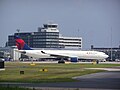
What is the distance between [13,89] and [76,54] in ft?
354

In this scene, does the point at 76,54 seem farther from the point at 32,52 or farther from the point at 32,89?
the point at 32,89

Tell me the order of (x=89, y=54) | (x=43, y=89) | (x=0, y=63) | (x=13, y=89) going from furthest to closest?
(x=89, y=54)
(x=0, y=63)
(x=43, y=89)
(x=13, y=89)

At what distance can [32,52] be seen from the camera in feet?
459

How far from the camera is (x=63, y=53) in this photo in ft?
449

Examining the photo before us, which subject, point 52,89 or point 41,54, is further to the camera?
point 41,54

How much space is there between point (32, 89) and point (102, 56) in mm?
108259

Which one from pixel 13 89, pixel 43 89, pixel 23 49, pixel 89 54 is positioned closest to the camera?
pixel 13 89

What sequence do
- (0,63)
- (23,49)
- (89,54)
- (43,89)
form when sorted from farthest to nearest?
(23,49) < (89,54) < (0,63) < (43,89)

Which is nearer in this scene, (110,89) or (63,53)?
(110,89)

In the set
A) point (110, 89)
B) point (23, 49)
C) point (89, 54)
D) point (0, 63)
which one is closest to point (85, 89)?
point (110, 89)

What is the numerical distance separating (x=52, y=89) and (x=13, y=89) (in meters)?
3.40

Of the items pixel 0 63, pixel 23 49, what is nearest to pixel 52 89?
pixel 0 63

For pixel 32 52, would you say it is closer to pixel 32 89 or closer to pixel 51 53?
pixel 51 53

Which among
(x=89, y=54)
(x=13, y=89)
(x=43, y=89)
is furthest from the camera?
(x=89, y=54)
